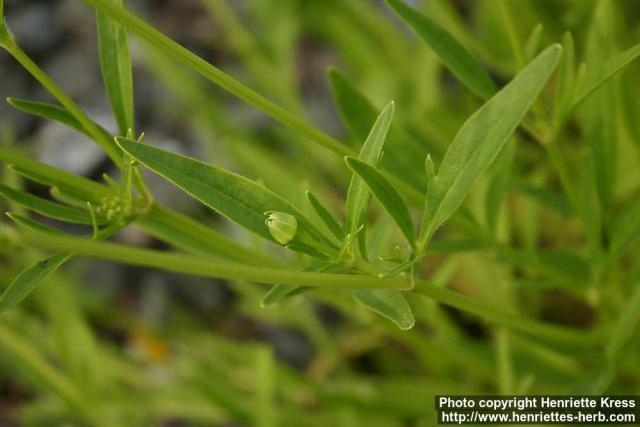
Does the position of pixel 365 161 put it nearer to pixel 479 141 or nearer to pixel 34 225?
pixel 479 141

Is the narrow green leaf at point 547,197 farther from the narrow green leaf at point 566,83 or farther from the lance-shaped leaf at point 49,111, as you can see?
the lance-shaped leaf at point 49,111

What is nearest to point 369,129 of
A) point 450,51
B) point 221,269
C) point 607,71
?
point 450,51

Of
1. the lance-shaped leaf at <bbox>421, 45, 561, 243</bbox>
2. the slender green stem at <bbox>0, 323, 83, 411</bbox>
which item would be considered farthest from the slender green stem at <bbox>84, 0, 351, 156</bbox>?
the slender green stem at <bbox>0, 323, 83, 411</bbox>

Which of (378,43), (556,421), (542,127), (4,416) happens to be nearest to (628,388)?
(556,421)

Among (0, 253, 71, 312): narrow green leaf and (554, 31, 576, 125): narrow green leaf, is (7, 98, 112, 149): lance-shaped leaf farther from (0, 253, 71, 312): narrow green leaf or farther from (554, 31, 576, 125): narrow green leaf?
(554, 31, 576, 125): narrow green leaf

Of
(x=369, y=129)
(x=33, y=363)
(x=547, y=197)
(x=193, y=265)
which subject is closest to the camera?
(x=193, y=265)
